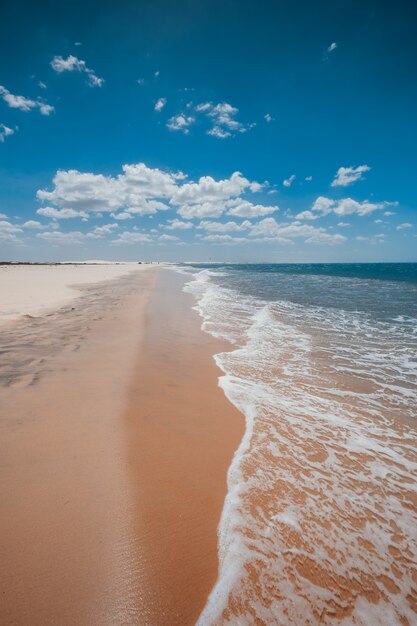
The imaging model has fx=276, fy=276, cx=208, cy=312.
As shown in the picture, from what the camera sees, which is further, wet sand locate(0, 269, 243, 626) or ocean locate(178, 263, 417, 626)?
ocean locate(178, 263, 417, 626)

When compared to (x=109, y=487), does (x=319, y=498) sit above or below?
below

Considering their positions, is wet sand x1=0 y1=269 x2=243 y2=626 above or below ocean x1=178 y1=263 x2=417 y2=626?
above

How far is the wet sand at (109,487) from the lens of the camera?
6.53 feet

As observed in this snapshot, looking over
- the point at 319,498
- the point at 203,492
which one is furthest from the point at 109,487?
the point at 319,498

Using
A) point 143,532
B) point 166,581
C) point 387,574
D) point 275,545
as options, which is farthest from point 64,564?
point 387,574

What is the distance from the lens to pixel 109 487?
295cm

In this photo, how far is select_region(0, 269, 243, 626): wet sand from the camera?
1.99 meters

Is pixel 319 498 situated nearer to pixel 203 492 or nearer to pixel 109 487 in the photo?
pixel 203 492

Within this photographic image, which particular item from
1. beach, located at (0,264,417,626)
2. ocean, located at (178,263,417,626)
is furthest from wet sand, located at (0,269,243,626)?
ocean, located at (178,263,417,626)

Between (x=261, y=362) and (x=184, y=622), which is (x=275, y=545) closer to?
(x=184, y=622)

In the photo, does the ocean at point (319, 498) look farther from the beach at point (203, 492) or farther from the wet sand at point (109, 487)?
the wet sand at point (109, 487)

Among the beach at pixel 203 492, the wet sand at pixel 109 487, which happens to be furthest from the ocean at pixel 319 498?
the wet sand at pixel 109 487

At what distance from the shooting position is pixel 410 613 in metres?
2.10

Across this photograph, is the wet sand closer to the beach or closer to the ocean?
the beach
